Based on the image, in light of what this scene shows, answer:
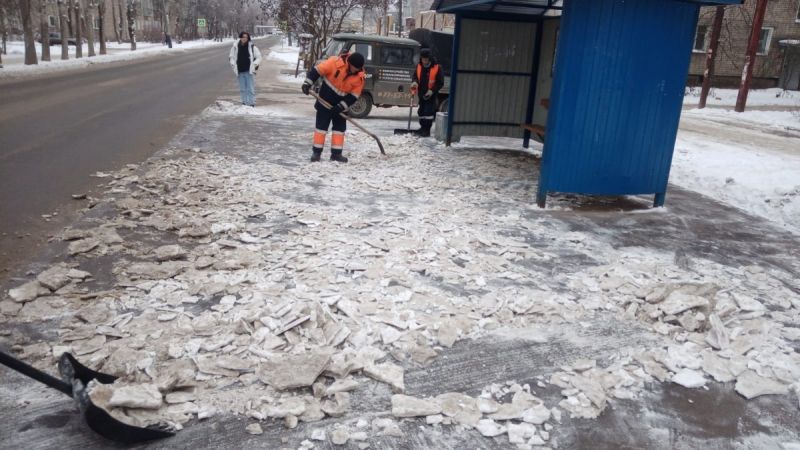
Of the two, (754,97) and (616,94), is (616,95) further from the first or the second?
(754,97)

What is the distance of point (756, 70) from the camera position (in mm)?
31594

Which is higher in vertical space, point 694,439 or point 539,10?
point 539,10

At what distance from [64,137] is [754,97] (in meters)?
29.1

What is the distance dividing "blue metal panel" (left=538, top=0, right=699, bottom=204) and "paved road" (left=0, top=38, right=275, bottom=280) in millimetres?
5520

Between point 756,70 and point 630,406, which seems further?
point 756,70

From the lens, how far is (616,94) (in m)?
6.60

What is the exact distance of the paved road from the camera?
555 centimetres

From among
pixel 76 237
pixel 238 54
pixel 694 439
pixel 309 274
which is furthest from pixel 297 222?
pixel 238 54

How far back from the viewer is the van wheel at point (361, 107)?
49.3 feet

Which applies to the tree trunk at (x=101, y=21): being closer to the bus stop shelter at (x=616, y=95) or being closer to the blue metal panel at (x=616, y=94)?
the bus stop shelter at (x=616, y=95)

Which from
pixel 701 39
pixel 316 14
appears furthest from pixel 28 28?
pixel 701 39

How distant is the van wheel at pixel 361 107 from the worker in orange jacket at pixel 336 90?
243 inches

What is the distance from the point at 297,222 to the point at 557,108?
3329 millimetres

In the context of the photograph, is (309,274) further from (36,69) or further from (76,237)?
(36,69)
